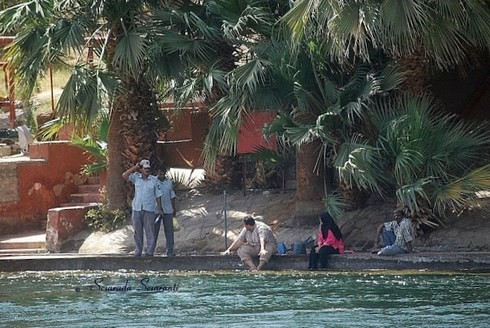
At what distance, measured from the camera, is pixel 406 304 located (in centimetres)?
1694

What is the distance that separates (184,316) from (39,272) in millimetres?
5776

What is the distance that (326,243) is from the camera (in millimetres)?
20562

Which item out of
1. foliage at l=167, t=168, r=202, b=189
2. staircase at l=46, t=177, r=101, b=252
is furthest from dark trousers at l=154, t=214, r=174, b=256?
foliage at l=167, t=168, r=202, b=189

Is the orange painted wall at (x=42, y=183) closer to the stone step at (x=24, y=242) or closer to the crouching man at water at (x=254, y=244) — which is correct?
the stone step at (x=24, y=242)

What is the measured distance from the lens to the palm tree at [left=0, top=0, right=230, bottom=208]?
23.0 m

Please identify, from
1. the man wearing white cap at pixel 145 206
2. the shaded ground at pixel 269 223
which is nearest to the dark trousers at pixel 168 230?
the man wearing white cap at pixel 145 206

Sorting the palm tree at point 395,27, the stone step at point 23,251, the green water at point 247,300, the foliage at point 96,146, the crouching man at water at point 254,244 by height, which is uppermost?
the palm tree at point 395,27

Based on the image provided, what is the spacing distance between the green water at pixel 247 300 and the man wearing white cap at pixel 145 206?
1091 millimetres

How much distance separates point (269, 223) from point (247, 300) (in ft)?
19.0

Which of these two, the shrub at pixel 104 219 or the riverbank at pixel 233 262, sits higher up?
the shrub at pixel 104 219

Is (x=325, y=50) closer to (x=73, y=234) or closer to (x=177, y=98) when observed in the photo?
(x=177, y=98)

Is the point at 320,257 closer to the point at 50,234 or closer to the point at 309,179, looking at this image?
the point at 309,179

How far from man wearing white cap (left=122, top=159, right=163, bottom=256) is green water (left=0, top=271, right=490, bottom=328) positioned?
109cm

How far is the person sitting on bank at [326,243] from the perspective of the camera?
20406 millimetres
